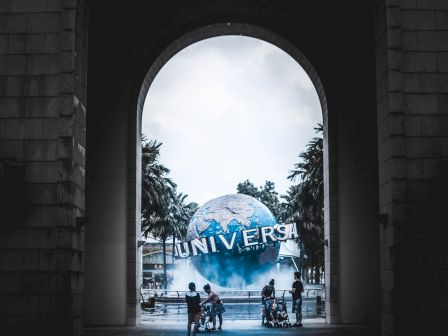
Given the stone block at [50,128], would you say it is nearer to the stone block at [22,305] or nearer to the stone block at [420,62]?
the stone block at [22,305]

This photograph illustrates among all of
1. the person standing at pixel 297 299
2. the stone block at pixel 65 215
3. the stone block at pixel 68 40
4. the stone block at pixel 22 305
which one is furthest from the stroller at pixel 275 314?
the stone block at pixel 68 40

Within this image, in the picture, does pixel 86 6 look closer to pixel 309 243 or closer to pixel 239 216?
pixel 239 216

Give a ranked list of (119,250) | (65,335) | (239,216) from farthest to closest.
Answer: (239,216)
(119,250)
(65,335)

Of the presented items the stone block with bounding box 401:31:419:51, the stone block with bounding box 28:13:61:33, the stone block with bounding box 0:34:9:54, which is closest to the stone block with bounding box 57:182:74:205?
the stone block with bounding box 0:34:9:54

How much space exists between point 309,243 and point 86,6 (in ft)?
162

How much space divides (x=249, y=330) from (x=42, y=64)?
12.4 metres

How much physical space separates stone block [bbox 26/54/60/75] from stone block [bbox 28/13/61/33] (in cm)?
59

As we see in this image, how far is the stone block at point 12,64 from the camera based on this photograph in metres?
16.4

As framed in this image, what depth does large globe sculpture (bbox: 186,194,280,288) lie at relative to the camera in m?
55.4

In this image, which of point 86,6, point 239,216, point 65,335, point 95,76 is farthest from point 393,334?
point 239,216

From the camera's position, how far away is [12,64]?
16.5 m

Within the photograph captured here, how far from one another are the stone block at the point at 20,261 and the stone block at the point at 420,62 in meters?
8.99

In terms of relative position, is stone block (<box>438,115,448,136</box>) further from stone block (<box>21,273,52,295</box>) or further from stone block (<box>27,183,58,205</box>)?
stone block (<box>21,273,52,295</box>)

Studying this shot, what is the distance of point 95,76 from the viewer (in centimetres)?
2622
